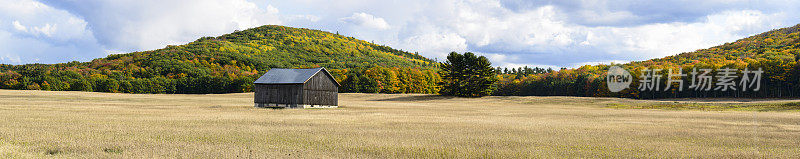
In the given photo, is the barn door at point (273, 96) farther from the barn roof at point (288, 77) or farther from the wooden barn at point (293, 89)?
the barn roof at point (288, 77)

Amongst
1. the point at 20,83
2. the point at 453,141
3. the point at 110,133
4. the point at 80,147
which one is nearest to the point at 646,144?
the point at 453,141

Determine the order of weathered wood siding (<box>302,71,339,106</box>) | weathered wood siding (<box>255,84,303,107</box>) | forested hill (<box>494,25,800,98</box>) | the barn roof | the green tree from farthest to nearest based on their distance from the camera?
the green tree → forested hill (<box>494,25,800,98</box>) → weathered wood siding (<box>302,71,339,106</box>) → the barn roof → weathered wood siding (<box>255,84,303,107</box>)

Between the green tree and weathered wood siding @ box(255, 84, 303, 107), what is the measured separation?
3927 cm

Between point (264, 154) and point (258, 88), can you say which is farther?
point (258, 88)

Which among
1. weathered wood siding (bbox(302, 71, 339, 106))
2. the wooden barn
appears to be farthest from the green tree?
the wooden barn

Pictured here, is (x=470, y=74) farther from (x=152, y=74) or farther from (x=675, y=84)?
(x=152, y=74)

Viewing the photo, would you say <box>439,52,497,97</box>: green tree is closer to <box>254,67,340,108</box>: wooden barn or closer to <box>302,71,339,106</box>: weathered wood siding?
<box>302,71,339,106</box>: weathered wood siding

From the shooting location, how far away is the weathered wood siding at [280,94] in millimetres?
48719

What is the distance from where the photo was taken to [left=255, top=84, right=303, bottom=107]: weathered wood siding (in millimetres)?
48719

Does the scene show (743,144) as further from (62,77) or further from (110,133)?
(62,77)

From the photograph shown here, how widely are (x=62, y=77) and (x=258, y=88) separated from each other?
261 ft

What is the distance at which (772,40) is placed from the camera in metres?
166

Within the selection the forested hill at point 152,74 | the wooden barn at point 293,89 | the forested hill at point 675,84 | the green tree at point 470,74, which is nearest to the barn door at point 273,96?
the wooden barn at point 293,89

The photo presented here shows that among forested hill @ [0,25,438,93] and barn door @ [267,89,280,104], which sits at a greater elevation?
forested hill @ [0,25,438,93]
